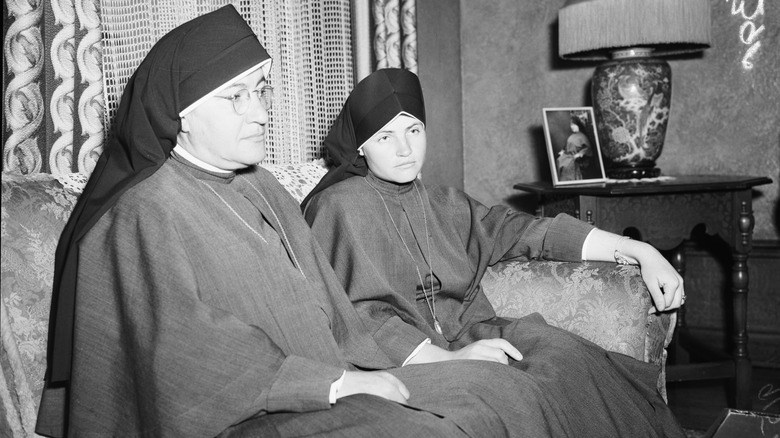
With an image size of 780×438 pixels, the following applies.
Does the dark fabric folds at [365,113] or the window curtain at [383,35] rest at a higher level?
the window curtain at [383,35]

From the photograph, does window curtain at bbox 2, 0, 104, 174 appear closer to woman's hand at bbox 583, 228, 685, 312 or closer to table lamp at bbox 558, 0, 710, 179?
woman's hand at bbox 583, 228, 685, 312

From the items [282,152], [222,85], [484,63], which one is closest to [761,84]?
[484,63]

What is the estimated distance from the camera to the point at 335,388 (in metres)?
1.42

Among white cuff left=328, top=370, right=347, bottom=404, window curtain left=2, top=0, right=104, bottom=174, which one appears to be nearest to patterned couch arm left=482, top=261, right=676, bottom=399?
white cuff left=328, top=370, right=347, bottom=404

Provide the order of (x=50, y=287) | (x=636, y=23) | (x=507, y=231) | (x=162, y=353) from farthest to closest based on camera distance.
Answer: (x=636, y=23)
(x=507, y=231)
(x=50, y=287)
(x=162, y=353)

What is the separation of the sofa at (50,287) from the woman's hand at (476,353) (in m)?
0.40

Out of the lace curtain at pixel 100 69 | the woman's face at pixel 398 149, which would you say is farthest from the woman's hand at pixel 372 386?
the lace curtain at pixel 100 69

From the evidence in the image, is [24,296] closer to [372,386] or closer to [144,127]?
[144,127]

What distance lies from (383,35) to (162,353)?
210 centimetres

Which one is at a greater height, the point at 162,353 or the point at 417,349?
the point at 162,353

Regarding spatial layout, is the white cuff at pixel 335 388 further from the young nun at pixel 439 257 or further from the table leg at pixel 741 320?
the table leg at pixel 741 320

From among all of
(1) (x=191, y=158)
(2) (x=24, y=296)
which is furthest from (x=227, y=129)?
(2) (x=24, y=296)

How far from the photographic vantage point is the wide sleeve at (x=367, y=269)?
1910mm

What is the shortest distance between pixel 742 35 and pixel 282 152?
2259mm
